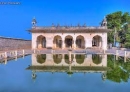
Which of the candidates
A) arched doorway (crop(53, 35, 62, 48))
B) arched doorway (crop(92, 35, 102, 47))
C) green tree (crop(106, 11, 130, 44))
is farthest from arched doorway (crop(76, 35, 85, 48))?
green tree (crop(106, 11, 130, 44))

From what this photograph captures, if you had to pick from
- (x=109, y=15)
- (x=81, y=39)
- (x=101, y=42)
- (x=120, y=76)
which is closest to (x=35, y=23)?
(x=81, y=39)

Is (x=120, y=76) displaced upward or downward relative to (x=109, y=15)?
downward

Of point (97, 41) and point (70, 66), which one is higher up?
point (97, 41)

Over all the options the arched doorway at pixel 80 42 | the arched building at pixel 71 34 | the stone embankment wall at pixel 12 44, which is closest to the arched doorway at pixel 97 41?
the arched building at pixel 71 34

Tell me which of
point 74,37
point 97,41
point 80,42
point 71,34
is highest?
point 71,34

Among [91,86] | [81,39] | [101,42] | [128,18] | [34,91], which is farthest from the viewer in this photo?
[128,18]

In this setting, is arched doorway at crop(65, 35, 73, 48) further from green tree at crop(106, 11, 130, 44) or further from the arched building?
green tree at crop(106, 11, 130, 44)

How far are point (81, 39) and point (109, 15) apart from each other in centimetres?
1035

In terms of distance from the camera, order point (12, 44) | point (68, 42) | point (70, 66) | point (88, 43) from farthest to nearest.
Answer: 1. point (68, 42)
2. point (88, 43)
3. point (12, 44)
4. point (70, 66)

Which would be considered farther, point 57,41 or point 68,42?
point 68,42

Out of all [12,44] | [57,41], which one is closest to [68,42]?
[57,41]

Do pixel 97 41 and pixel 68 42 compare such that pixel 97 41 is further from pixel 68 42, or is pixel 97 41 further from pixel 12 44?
pixel 12 44

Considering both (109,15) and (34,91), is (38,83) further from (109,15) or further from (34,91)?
(109,15)

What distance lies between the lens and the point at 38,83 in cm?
1007
